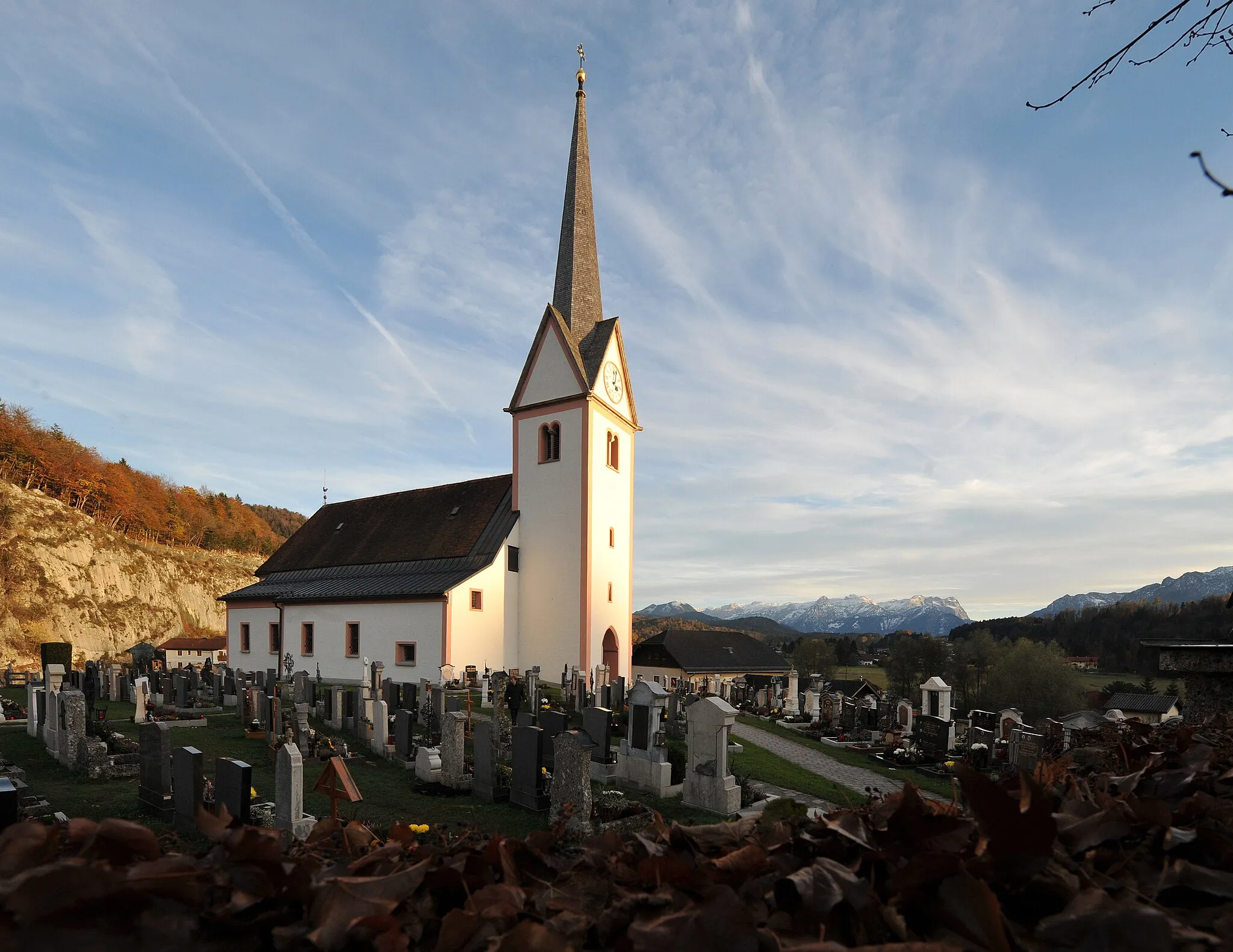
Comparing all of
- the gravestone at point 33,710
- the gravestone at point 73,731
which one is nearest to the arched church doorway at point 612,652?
the gravestone at point 33,710

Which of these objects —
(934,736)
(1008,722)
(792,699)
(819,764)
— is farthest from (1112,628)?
(819,764)

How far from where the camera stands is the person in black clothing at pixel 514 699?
20000 mm

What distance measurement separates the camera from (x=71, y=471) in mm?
57438

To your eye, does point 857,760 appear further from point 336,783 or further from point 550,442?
point 550,442

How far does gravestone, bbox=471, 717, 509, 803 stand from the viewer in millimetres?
11805

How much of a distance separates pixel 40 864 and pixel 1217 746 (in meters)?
3.84

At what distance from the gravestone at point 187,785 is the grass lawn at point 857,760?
10.5 meters

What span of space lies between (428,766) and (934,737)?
12.4 m

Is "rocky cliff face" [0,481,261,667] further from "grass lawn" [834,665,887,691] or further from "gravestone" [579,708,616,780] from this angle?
"grass lawn" [834,665,887,691]

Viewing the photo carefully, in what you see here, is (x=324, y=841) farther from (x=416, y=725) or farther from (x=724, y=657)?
(x=724, y=657)

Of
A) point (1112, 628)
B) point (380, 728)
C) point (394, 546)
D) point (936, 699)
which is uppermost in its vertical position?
point (394, 546)

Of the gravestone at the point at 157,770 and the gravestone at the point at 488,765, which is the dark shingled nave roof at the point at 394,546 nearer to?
the gravestone at the point at 488,765

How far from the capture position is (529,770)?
11.2 m

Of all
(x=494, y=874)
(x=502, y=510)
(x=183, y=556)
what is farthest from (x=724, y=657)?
(x=494, y=874)
